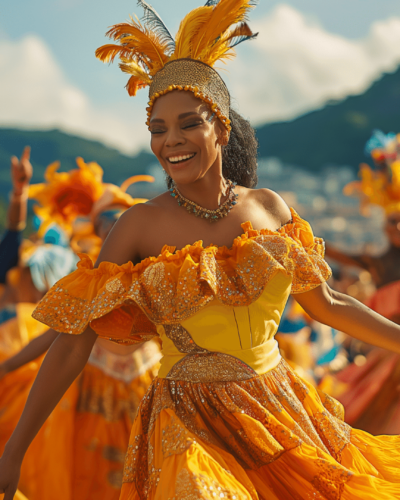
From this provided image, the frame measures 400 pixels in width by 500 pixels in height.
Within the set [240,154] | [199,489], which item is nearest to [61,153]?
[240,154]

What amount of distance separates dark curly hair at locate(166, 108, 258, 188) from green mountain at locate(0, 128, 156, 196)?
2025 cm

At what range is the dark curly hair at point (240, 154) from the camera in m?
2.24

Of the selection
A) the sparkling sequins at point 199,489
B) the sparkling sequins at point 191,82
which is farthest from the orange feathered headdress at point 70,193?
the sparkling sequins at point 199,489

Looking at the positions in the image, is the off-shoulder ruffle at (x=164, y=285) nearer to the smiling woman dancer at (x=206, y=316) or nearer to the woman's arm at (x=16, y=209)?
the smiling woman dancer at (x=206, y=316)

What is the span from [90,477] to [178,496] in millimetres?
1860

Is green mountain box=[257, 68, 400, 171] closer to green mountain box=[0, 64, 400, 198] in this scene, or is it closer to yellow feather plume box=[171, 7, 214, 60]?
green mountain box=[0, 64, 400, 198]

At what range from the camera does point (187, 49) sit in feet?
6.66

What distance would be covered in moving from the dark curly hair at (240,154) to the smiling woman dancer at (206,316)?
0.11 meters

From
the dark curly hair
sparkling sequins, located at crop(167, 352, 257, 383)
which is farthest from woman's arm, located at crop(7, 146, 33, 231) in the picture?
sparkling sequins, located at crop(167, 352, 257, 383)

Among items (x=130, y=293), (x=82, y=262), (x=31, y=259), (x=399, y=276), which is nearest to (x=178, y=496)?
(x=130, y=293)

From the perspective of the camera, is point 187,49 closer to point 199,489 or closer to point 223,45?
point 223,45

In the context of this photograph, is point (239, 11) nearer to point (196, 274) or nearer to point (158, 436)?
point (196, 274)

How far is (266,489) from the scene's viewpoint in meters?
1.76

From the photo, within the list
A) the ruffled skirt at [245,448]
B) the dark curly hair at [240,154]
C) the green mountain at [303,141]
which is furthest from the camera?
the green mountain at [303,141]
